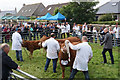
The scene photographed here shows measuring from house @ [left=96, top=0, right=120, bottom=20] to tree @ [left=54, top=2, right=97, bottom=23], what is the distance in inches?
459

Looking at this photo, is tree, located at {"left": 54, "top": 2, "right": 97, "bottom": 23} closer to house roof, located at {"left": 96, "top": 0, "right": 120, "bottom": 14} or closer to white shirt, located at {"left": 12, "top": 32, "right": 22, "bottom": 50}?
house roof, located at {"left": 96, "top": 0, "right": 120, "bottom": 14}

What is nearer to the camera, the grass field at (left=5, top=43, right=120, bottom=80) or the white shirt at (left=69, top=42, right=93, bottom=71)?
the white shirt at (left=69, top=42, right=93, bottom=71)

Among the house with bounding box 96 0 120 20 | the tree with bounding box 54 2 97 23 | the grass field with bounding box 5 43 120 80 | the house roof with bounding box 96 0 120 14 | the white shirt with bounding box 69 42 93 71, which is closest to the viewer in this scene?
the white shirt with bounding box 69 42 93 71

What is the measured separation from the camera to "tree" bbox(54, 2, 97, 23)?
26.3 m

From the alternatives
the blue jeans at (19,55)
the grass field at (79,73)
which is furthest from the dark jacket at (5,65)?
the blue jeans at (19,55)

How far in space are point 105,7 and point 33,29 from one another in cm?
3137

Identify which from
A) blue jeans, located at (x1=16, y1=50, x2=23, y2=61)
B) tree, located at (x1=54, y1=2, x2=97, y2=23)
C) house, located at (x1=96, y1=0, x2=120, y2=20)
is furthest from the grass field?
house, located at (x1=96, y1=0, x2=120, y2=20)

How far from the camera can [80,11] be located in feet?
87.5

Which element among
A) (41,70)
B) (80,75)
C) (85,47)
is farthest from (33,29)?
(85,47)

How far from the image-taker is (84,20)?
1049 inches

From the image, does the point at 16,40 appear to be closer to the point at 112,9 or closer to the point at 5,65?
the point at 5,65

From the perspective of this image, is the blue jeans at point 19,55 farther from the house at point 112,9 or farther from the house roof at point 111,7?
the house roof at point 111,7

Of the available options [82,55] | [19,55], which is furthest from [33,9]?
[82,55]

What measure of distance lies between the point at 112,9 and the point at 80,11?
1643 centimetres
